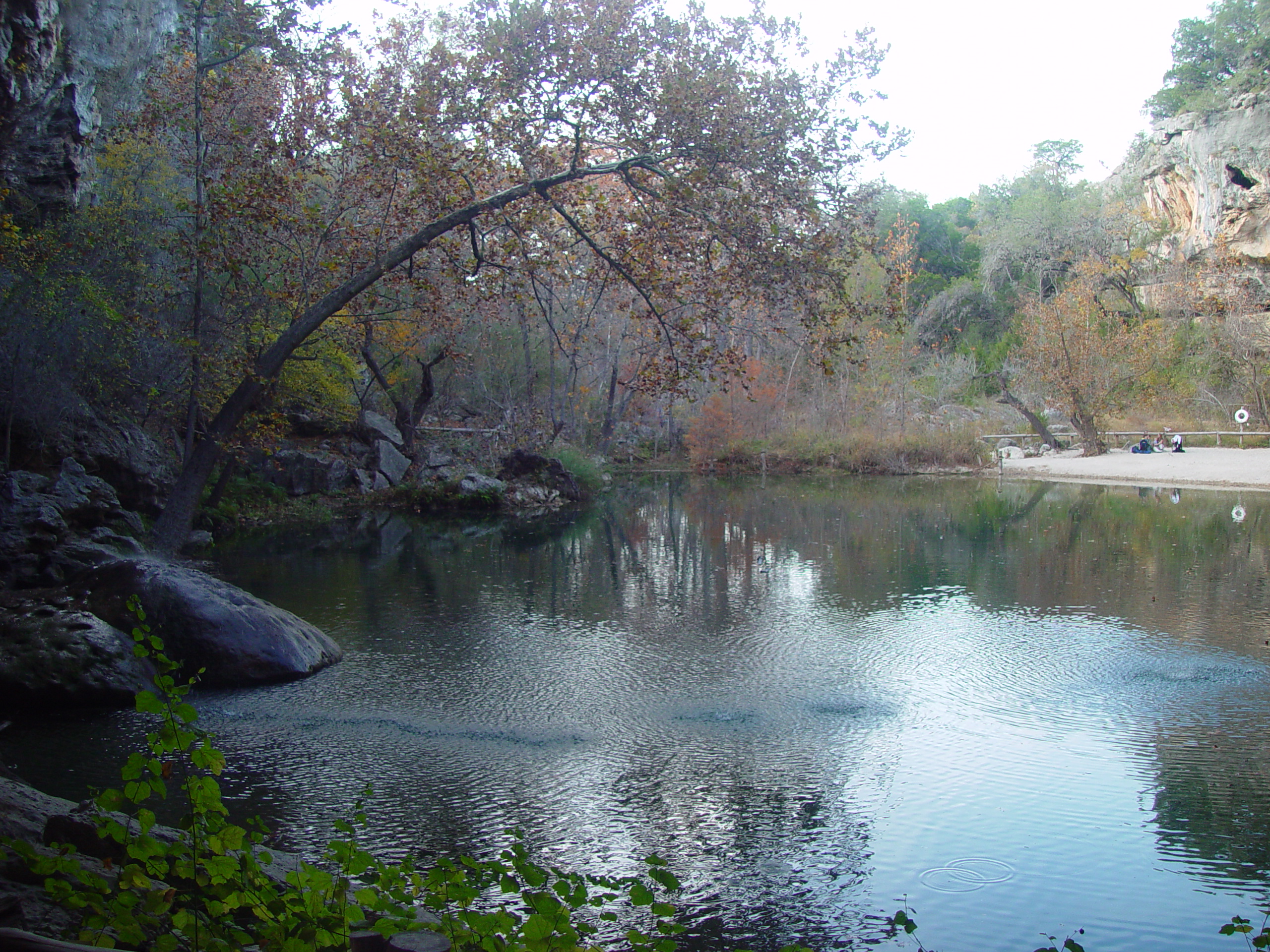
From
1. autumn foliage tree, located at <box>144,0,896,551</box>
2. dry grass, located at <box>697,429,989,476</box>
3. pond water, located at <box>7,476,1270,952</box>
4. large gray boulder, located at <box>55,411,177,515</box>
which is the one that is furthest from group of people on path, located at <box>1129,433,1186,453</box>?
large gray boulder, located at <box>55,411,177,515</box>

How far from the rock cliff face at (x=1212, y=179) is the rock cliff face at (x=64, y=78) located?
111ft

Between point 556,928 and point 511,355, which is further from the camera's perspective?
point 511,355

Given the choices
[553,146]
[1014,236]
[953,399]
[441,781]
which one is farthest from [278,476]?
[1014,236]

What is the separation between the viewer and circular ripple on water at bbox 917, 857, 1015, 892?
14.8ft

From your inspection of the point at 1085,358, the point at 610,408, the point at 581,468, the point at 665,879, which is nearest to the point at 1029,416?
the point at 1085,358

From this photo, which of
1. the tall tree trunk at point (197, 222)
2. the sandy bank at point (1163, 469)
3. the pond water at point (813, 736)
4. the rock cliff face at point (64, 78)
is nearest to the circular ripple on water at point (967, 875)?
the pond water at point (813, 736)

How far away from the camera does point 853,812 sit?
534 centimetres

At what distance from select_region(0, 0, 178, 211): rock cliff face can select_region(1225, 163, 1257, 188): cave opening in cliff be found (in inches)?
1344

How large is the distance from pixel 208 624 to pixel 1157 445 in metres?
32.0

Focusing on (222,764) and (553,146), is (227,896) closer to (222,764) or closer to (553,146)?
(222,764)

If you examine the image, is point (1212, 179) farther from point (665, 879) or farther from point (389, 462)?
point (665, 879)

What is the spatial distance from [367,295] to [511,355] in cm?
1939

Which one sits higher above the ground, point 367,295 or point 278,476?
point 367,295

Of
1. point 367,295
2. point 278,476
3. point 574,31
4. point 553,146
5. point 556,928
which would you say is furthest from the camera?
point 278,476
